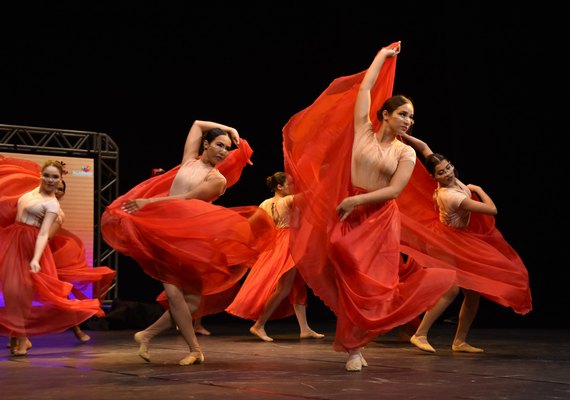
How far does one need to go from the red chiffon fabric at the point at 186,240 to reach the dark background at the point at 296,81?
4.06 metres

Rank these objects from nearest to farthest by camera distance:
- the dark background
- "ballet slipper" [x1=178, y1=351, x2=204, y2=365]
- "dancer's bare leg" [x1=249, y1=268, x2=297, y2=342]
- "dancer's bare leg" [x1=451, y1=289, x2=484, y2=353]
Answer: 1. "ballet slipper" [x1=178, y1=351, x2=204, y2=365]
2. "dancer's bare leg" [x1=451, y1=289, x2=484, y2=353]
3. "dancer's bare leg" [x1=249, y1=268, x2=297, y2=342]
4. the dark background

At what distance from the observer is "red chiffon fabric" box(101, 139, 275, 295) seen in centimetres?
464

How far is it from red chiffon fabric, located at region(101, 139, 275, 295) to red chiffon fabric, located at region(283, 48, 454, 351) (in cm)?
46

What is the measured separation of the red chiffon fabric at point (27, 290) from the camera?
554cm

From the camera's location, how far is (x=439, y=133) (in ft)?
29.4

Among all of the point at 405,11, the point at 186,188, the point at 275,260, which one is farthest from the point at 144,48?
the point at 186,188

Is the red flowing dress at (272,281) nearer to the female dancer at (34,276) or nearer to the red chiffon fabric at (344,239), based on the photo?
the female dancer at (34,276)

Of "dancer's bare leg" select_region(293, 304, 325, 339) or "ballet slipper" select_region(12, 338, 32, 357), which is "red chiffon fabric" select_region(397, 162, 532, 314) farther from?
"ballet slipper" select_region(12, 338, 32, 357)

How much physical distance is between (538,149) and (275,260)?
3.11 meters

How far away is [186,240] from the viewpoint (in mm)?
4684

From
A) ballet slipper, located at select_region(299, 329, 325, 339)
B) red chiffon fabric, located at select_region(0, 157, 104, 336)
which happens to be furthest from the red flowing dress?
red chiffon fabric, located at select_region(0, 157, 104, 336)

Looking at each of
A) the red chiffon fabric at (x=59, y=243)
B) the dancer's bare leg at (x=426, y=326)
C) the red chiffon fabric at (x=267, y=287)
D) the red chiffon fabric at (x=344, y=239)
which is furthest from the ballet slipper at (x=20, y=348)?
the dancer's bare leg at (x=426, y=326)

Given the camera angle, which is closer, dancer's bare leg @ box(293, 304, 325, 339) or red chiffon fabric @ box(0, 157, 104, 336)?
red chiffon fabric @ box(0, 157, 104, 336)

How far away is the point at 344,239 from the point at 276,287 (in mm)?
2587
